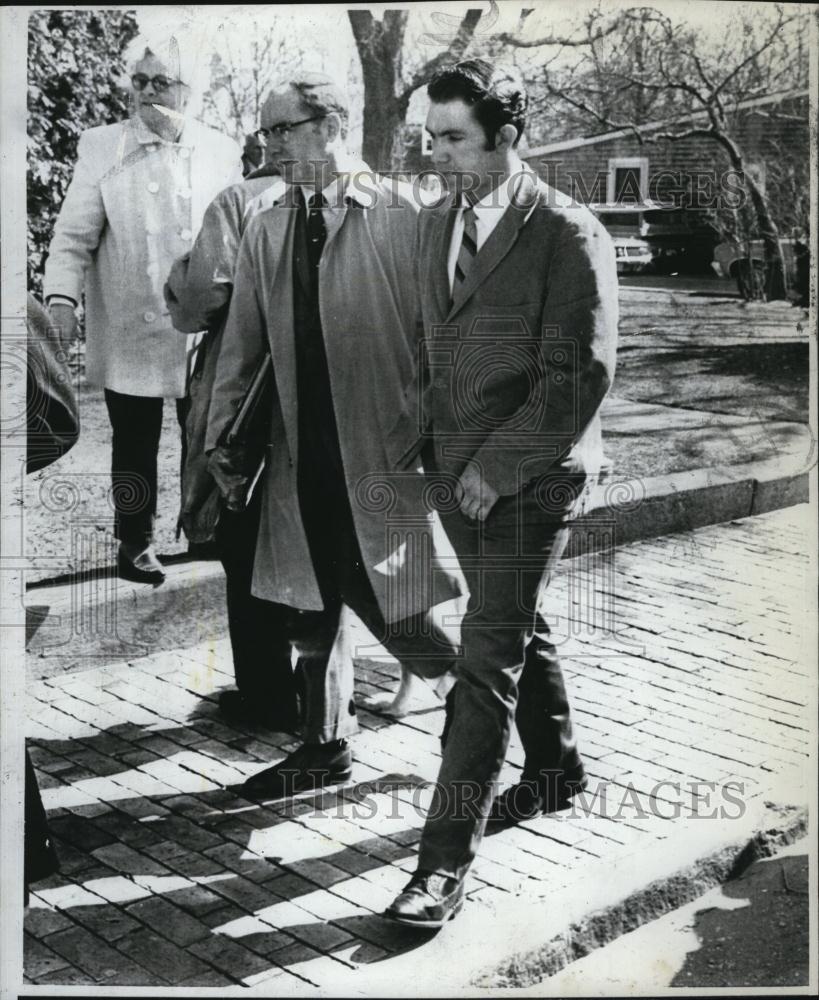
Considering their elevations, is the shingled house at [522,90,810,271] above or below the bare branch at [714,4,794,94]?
below

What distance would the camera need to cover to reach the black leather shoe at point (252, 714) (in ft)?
16.0

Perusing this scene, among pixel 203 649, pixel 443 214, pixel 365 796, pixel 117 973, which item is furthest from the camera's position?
pixel 203 649

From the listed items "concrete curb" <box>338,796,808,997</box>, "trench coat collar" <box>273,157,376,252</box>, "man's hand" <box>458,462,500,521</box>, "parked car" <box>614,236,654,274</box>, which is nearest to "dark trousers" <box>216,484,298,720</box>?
"man's hand" <box>458,462,500,521</box>

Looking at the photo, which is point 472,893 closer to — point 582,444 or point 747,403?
point 582,444

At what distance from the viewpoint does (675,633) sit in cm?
473

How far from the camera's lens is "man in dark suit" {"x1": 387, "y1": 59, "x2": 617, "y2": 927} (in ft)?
13.1

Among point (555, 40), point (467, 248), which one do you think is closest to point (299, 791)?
point (467, 248)

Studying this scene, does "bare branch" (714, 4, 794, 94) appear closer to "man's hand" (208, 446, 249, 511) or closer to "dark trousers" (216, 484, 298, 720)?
"man's hand" (208, 446, 249, 511)

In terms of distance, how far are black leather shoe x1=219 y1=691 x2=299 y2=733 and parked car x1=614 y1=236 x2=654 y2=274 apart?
1814mm

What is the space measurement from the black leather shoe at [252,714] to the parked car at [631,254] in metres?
1.81

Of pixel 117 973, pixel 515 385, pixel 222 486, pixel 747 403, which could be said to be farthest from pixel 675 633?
pixel 117 973

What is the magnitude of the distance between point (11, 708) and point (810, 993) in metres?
2.53

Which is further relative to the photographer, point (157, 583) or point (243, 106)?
point (157, 583)

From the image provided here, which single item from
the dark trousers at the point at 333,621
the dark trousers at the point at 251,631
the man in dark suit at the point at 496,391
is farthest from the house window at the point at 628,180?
the dark trousers at the point at 251,631
